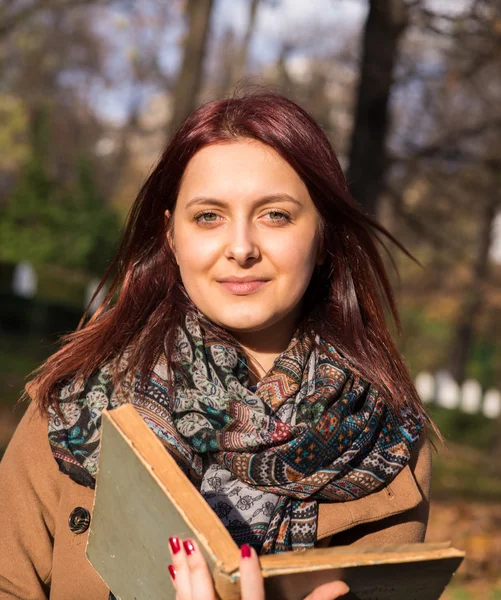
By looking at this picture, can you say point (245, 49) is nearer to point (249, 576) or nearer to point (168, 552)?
point (168, 552)

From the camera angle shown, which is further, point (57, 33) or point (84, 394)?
point (57, 33)

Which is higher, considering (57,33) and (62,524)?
(57,33)

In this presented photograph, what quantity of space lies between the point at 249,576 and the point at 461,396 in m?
14.2

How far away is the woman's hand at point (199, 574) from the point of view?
4.64 feet

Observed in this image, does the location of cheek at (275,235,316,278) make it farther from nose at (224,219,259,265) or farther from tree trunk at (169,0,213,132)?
tree trunk at (169,0,213,132)

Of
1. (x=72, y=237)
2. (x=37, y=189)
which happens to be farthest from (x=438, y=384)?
(x=37, y=189)

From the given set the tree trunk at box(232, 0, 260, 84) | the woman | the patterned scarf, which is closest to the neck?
the woman

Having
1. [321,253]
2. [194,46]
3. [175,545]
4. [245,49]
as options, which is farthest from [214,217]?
[245,49]

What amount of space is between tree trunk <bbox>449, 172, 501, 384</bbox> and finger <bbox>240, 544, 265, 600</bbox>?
9189 millimetres

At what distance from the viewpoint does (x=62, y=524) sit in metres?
2.12

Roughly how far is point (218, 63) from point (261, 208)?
884 inches

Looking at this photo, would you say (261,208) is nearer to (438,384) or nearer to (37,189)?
(438,384)

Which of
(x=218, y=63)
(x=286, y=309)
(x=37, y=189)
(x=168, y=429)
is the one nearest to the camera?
(x=168, y=429)

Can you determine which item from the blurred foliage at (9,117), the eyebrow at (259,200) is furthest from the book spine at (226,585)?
the blurred foliage at (9,117)
